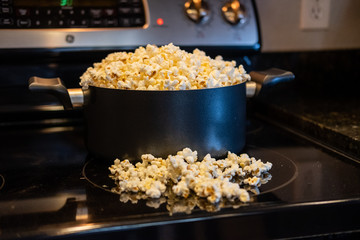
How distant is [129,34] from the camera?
95cm

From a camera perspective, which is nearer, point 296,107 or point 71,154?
point 71,154

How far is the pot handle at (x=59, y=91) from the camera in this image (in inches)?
27.2

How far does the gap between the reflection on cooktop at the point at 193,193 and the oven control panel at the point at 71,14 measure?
13.4 inches

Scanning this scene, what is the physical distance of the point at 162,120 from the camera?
678 mm

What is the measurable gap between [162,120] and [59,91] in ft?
0.62

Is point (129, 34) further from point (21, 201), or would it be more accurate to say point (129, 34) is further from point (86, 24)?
point (21, 201)

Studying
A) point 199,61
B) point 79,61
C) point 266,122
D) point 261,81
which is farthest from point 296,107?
point 79,61

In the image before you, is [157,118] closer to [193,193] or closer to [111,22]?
[193,193]

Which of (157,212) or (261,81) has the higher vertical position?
(261,81)

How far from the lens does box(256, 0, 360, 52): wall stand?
4.02 ft

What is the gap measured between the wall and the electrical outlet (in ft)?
0.04

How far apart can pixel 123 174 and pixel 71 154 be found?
0.22 metres

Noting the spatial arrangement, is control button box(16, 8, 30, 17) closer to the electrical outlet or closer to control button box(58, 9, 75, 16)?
control button box(58, 9, 75, 16)

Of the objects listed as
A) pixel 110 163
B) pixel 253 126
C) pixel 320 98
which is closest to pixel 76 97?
pixel 110 163
